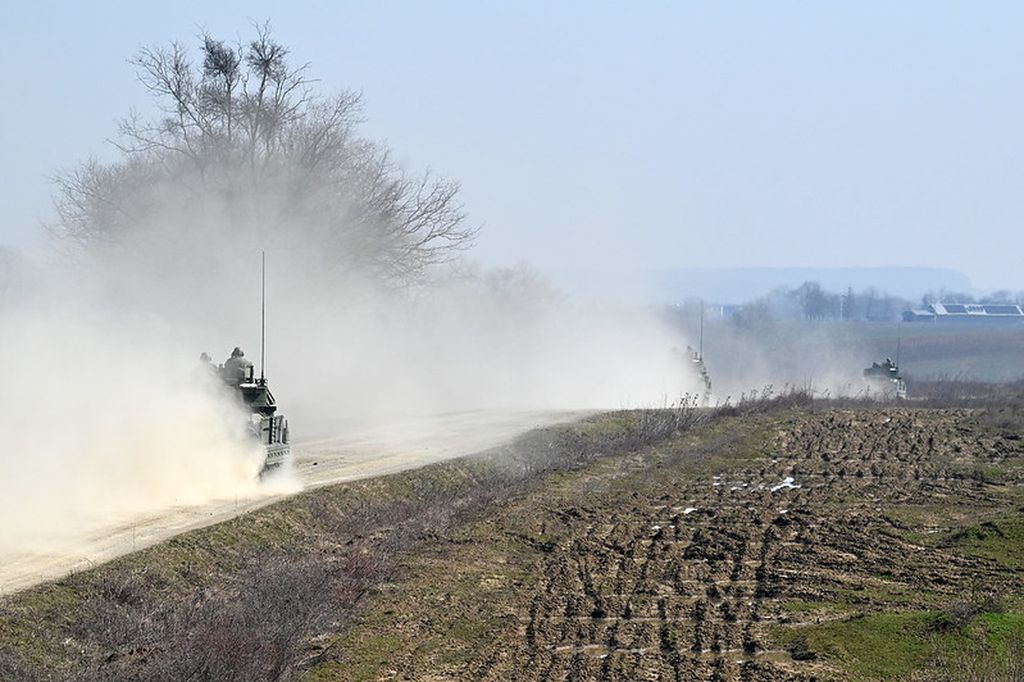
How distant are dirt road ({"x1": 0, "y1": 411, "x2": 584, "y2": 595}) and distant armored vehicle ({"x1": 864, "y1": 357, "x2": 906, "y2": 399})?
26.6 meters

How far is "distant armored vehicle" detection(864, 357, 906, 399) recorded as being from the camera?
7578 centimetres

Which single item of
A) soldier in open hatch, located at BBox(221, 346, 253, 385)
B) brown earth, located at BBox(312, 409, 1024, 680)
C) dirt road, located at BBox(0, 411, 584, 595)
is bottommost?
brown earth, located at BBox(312, 409, 1024, 680)

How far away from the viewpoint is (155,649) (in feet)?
54.5

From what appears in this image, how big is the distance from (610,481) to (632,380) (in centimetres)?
4658

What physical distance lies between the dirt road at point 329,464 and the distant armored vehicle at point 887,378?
26586 mm

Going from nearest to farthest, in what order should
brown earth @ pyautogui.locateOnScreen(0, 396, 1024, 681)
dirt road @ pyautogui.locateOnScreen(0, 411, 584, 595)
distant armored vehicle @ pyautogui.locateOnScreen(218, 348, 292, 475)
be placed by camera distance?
brown earth @ pyautogui.locateOnScreen(0, 396, 1024, 681) → dirt road @ pyautogui.locateOnScreen(0, 411, 584, 595) → distant armored vehicle @ pyautogui.locateOnScreen(218, 348, 292, 475)

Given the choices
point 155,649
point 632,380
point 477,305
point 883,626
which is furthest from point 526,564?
point 477,305

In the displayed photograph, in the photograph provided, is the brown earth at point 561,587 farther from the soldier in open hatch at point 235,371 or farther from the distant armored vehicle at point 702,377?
the distant armored vehicle at point 702,377

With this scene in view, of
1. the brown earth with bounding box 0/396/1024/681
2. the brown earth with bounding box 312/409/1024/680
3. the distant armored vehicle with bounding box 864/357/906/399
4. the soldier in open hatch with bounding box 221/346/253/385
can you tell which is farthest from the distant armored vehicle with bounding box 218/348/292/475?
the distant armored vehicle with bounding box 864/357/906/399

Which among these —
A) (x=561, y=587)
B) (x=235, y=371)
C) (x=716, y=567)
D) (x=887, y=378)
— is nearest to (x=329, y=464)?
(x=235, y=371)

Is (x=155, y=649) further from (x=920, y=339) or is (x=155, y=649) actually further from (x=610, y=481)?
(x=920, y=339)

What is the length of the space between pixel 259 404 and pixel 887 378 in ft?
173

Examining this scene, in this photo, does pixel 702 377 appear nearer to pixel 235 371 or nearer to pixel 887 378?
pixel 887 378

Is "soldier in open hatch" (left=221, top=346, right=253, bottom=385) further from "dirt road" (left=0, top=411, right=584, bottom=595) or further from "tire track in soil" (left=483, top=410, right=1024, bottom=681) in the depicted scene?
"tire track in soil" (left=483, top=410, right=1024, bottom=681)
